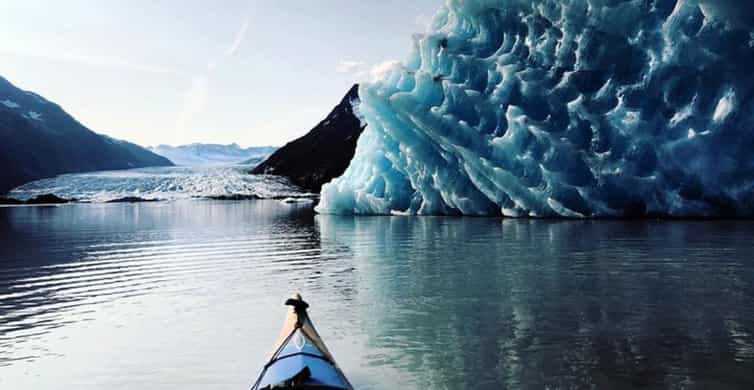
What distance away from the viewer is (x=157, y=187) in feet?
318

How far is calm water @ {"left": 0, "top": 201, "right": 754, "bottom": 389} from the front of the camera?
30.1 ft

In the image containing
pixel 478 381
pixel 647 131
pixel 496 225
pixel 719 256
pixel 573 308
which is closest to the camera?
pixel 478 381

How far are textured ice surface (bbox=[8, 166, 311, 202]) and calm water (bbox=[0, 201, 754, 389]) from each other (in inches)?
2705

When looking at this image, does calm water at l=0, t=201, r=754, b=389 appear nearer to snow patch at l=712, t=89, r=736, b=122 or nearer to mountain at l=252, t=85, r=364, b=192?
snow patch at l=712, t=89, r=736, b=122

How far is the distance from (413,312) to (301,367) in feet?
19.4

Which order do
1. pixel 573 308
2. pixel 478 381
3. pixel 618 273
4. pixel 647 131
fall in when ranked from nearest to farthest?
pixel 478 381, pixel 573 308, pixel 618 273, pixel 647 131

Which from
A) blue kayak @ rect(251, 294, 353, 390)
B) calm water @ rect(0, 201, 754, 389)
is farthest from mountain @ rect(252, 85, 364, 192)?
blue kayak @ rect(251, 294, 353, 390)

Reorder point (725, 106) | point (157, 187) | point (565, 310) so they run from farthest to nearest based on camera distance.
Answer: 1. point (157, 187)
2. point (725, 106)
3. point (565, 310)

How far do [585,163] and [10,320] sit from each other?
81.6 ft

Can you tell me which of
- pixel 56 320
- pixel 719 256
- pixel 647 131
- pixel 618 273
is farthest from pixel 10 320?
pixel 647 131

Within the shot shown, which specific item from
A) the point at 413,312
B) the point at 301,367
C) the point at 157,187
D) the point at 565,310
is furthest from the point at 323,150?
the point at 301,367

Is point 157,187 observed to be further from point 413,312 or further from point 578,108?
point 413,312

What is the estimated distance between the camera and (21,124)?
199 metres

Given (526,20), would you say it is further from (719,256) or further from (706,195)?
(719,256)
